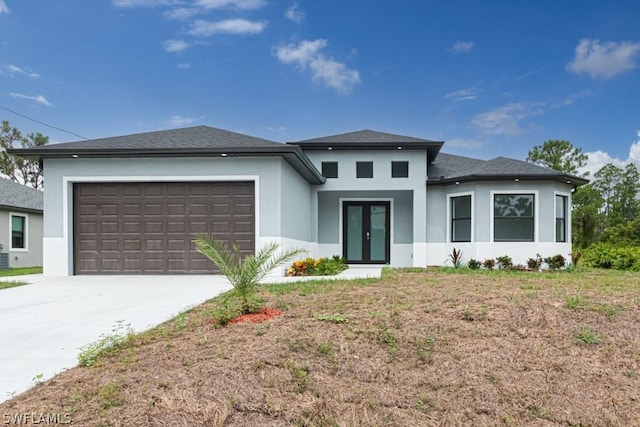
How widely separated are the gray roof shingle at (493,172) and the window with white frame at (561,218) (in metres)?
0.68

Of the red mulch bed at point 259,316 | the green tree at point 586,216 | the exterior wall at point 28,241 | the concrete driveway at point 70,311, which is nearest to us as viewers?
the concrete driveway at point 70,311

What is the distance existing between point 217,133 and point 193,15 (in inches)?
225

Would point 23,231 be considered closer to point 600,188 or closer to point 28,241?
point 28,241

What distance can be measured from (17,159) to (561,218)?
36.4 meters

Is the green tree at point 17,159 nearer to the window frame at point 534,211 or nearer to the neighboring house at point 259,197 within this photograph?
the neighboring house at point 259,197

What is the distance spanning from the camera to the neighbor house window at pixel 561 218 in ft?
42.2

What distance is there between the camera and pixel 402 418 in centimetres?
295

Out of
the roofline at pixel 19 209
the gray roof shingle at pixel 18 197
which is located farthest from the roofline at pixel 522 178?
the gray roof shingle at pixel 18 197

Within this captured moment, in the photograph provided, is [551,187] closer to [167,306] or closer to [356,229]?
[356,229]

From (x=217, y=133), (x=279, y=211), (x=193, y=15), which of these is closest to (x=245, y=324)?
(x=279, y=211)

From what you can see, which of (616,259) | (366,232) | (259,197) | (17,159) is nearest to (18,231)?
(259,197)

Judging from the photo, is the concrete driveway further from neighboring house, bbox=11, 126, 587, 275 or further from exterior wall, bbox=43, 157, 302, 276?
neighboring house, bbox=11, 126, 587, 275

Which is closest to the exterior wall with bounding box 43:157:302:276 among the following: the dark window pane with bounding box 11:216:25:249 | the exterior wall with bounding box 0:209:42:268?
the exterior wall with bounding box 0:209:42:268

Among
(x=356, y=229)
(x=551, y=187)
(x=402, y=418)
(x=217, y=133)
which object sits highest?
(x=217, y=133)
